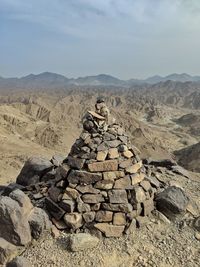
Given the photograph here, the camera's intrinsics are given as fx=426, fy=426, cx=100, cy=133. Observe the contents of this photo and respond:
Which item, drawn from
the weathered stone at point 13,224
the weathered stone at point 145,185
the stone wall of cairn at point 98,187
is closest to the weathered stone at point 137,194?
the stone wall of cairn at point 98,187

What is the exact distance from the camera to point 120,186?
8.75 meters

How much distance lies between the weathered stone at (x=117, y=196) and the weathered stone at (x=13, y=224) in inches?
68.5

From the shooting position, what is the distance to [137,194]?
879 centimetres

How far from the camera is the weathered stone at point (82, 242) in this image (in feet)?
26.6

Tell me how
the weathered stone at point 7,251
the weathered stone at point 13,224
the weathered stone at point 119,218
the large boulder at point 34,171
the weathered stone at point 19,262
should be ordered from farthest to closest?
the large boulder at point 34,171, the weathered stone at point 119,218, the weathered stone at point 13,224, the weathered stone at point 7,251, the weathered stone at point 19,262

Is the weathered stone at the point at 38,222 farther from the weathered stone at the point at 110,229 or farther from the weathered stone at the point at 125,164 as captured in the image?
the weathered stone at the point at 125,164

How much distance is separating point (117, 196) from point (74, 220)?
3.25 feet

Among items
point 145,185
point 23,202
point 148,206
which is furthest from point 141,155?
point 23,202

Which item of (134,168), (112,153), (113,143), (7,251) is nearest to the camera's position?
(7,251)

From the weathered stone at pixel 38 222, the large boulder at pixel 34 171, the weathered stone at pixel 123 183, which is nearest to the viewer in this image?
the weathered stone at pixel 38 222

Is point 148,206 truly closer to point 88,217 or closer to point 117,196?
point 117,196

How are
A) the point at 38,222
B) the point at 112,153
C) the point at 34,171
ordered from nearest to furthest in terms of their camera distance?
the point at 38,222 < the point at 112,153 < the point at 34,171

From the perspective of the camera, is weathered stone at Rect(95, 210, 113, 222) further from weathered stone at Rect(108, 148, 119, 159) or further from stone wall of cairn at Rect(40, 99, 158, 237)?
weathered stone at Rect(108, 148, 119, 159)

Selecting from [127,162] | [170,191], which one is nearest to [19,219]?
[127,162]
